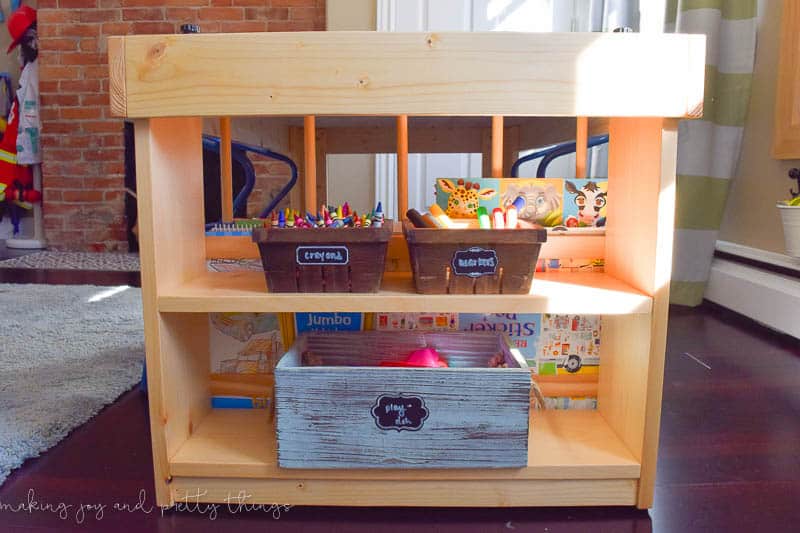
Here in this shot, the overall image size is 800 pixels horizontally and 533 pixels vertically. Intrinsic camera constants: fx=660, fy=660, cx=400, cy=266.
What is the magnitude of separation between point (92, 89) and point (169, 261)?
317 centimetres

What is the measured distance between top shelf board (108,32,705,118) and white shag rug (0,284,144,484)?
2.09ft

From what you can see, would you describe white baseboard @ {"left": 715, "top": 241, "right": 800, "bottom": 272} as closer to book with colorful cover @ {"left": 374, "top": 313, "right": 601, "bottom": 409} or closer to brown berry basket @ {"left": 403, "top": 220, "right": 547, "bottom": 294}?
book with colorful cover @ {"left": 374, "top": 313, "right": 601, "bottom": 409}

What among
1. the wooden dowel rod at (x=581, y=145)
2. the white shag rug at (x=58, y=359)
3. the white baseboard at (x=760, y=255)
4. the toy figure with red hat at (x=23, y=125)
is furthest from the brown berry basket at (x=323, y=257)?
the toy figure with red hat at (x=23, y=125)

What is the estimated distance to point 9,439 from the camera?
1.09 m


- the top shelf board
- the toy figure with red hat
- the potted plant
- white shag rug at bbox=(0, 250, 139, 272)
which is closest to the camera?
the top shelf board

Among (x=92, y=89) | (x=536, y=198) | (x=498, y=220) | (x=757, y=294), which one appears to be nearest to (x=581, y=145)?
(x=536, y=198)

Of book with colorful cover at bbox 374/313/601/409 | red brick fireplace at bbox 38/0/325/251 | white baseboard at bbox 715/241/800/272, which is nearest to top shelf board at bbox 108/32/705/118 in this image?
book with colorful cover at bbox 374/313/601/409

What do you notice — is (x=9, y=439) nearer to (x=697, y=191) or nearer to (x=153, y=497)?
(x=153, y=497)

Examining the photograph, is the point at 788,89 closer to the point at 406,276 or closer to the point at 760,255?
the point at 760,255

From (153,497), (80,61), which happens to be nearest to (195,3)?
(80,61)

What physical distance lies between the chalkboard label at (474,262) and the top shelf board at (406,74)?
7.0 inches

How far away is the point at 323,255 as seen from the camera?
2.83 ft

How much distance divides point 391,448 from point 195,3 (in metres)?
3.25

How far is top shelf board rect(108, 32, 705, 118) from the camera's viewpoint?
796mm
